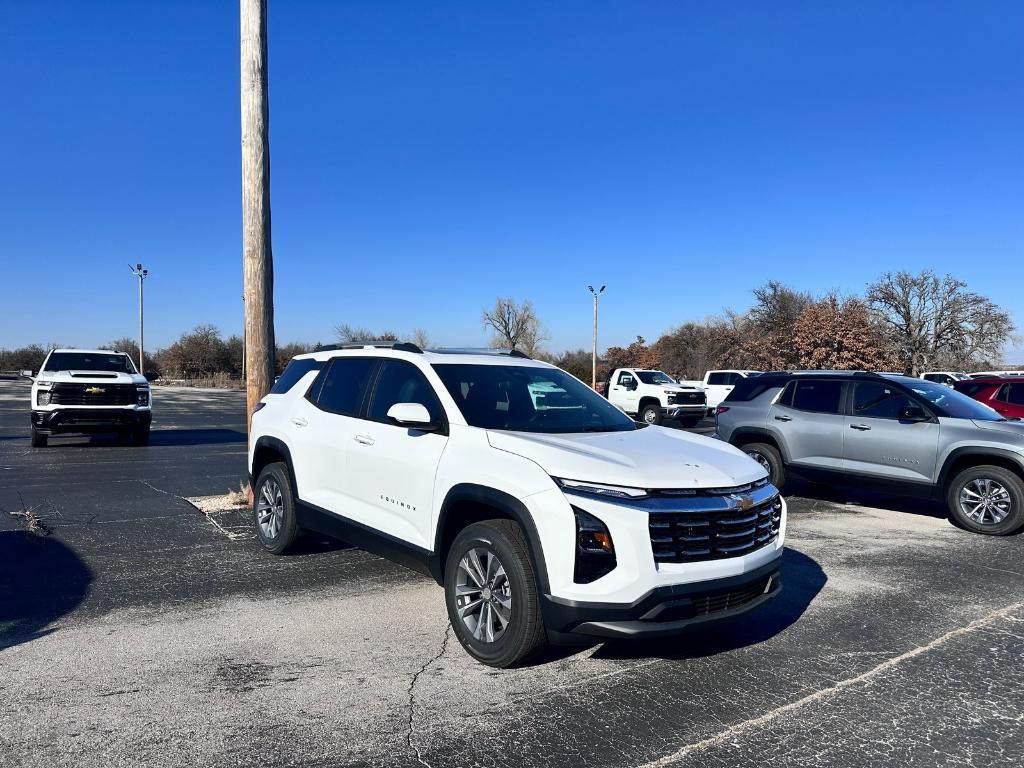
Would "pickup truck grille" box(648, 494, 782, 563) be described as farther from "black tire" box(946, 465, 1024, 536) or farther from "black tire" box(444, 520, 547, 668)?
"black tire" box(946, 465, 1024, 536)

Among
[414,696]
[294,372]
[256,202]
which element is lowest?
[414,696]

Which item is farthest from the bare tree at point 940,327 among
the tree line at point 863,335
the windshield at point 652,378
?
the windshield at point 652,378

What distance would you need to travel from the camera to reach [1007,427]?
8211 mm

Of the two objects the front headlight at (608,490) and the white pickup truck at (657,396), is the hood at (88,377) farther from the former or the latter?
the front headlight at (608,490)

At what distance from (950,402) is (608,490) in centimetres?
686

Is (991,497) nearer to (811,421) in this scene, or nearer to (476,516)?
(811,421)

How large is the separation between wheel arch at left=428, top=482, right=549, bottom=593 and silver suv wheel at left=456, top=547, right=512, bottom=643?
0.76 ft

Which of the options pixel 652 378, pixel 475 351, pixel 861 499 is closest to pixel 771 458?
pixel 861 499

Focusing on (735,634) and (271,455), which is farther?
(271,455)

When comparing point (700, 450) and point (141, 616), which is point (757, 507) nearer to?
point (700, 450)

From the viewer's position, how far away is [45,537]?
705cm

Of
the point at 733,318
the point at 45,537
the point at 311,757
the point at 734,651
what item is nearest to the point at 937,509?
the point at 734,651

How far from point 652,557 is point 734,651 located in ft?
4.09

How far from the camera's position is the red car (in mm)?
13116
